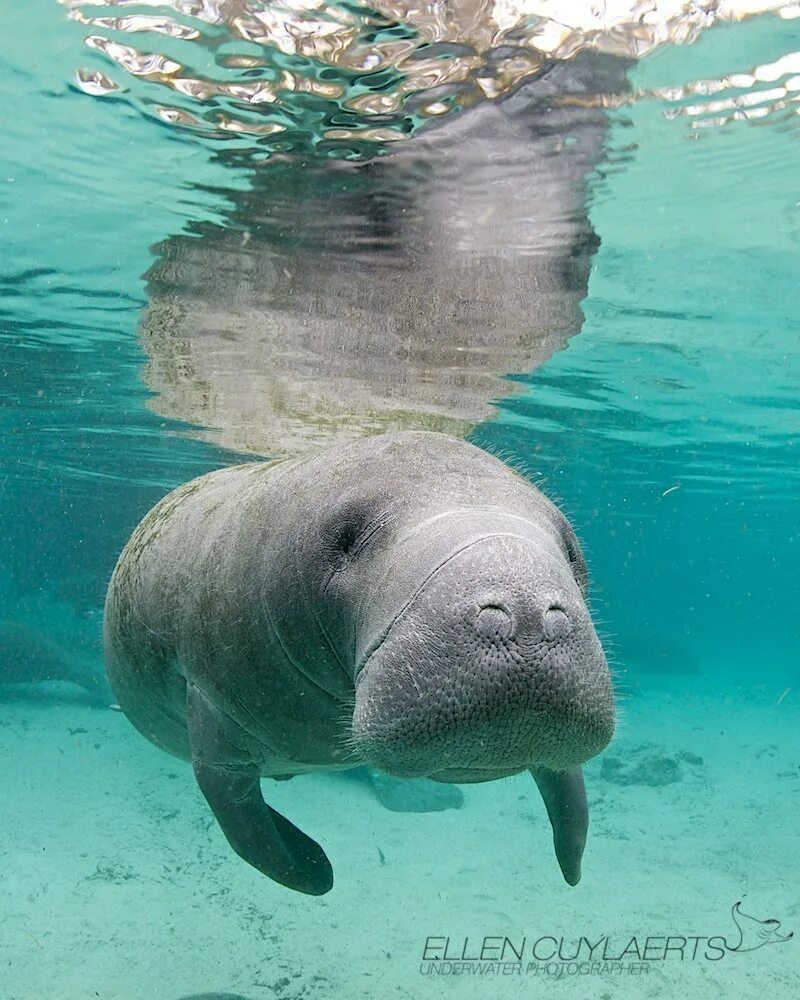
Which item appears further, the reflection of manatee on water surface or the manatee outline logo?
the manatee outline logo

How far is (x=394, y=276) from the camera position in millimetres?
8273

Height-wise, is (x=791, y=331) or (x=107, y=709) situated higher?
(x=791, y=331)

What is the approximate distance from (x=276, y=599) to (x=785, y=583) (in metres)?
99.0

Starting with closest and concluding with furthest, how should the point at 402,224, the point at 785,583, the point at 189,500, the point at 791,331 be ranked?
the point at 189,500
the point at 402,224
the point at 791,331
the point at 785,583

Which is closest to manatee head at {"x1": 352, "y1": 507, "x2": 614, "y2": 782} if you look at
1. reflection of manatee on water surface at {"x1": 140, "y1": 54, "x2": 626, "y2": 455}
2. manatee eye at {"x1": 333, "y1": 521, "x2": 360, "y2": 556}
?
manatee eye at {"x1": 333, "y1": 521, "x2": 360, "y2": 556}

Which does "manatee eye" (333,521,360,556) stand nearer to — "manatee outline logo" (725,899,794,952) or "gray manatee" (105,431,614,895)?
"gray manatee" (105,431,614,895)

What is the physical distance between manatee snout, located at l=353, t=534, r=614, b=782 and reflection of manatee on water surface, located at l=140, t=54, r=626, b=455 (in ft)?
13.7

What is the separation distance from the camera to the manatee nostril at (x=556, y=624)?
2.29 metres

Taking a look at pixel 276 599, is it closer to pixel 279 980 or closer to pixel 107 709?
pixel 279 980

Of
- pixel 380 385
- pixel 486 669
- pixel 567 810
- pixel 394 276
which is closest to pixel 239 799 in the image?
pixel 567 810

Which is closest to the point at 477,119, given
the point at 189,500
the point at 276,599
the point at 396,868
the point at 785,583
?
the point at 189,500

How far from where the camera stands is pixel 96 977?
6.82 metres

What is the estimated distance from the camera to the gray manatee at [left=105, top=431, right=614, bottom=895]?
2342 millimetres

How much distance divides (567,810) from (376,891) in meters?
5.44
